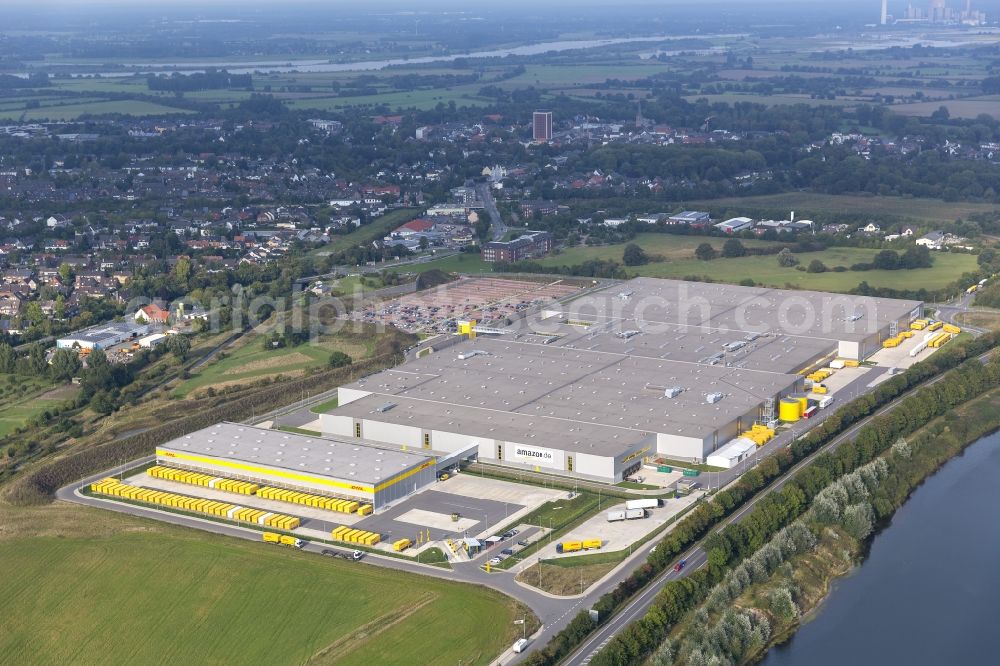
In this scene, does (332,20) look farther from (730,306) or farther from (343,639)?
(343,639)

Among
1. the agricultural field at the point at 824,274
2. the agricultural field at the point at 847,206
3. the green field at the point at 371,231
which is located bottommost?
the agricultural field at the point at 847,206

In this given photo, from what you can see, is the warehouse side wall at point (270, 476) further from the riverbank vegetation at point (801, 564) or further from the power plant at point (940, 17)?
the power plant at point (940, 17)

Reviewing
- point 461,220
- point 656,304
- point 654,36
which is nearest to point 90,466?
point 656,304

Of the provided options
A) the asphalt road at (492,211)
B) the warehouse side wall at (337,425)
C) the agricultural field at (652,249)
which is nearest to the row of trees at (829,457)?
the warehouse side wall at (337,425)

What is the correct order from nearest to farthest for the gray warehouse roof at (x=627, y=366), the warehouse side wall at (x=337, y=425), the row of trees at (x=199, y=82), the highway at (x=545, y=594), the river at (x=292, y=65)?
the highway at (x=545, y=594), the gray warehouse roof at (x=627, y=366), the warehouse side wall at (x=337, y=425), the row of trees at (x=199, y=82), the river at (x=292, y=65)

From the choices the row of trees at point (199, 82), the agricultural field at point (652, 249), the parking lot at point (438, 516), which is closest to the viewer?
the parking lot at point (438, 516)

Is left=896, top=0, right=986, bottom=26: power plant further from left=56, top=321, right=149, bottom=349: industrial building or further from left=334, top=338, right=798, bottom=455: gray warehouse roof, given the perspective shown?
left=334, top=338, right=798, bottom=455: gray warehouse roof
